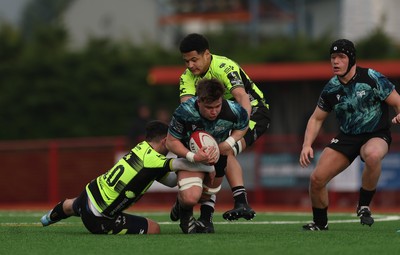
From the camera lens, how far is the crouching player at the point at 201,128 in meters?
10.3

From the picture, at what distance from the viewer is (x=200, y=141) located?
10.4 meters

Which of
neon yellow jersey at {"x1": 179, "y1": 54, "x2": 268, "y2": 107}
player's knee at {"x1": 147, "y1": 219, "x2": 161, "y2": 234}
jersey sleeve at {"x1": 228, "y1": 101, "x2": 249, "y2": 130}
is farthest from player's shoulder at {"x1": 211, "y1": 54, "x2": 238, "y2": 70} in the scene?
player's knee at {"x1": 147, "y1": 219, "x2": 161, "y2": 234}

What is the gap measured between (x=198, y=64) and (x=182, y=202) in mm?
1433

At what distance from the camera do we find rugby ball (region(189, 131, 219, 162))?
1041 cm

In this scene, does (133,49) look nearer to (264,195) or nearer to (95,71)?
(95,71)

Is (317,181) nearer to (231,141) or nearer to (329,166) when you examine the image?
(329,166)

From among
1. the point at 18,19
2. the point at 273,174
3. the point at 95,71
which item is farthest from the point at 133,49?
the point at 18,19

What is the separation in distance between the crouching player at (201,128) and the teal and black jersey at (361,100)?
3.48ft

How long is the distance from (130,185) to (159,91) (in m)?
17.2

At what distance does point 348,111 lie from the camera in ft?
37.0

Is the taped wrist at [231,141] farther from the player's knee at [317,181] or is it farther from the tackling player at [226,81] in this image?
the player's knee at [317,181]

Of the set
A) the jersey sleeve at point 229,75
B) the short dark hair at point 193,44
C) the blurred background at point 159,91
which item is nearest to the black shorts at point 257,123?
the jersey sleeve at point 229,75

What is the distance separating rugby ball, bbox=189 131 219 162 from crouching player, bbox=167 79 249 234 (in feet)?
0.17

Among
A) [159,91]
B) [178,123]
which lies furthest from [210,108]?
[159,91]
